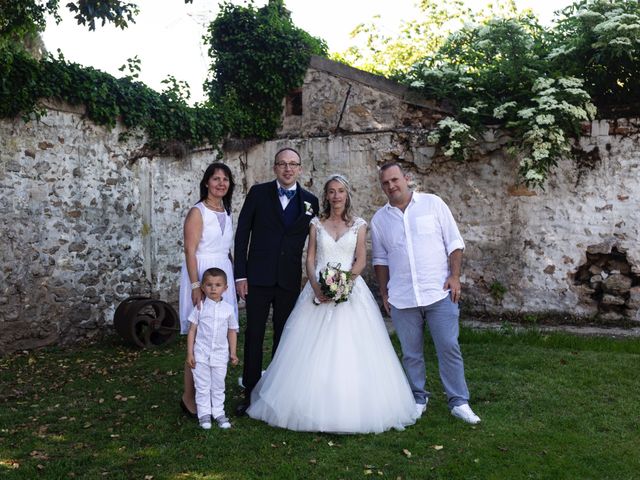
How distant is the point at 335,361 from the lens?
420 cm

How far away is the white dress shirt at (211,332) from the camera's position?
168 inches

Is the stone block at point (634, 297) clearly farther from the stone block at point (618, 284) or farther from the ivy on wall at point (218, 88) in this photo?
the ivy on wall at point (218, 88)

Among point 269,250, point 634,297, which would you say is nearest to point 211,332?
point 269,250

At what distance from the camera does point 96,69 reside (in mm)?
7820

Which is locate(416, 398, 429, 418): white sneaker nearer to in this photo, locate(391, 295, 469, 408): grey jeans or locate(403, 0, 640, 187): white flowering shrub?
locate(391, 295, 469, 408): grey jeans

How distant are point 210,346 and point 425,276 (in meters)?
1.60

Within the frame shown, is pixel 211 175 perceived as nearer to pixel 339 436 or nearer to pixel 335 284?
pixel 335 284

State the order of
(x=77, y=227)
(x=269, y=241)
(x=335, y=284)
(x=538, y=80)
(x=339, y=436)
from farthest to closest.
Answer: (x=538, y=80) → (x=77, y=227) → (x=269, y=241) → (x=335, y=284) → (x=339, y=436)

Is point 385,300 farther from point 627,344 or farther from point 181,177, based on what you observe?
point 181,177

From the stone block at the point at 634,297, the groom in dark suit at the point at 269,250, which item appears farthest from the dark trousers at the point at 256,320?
the stone block at the point at 634,297

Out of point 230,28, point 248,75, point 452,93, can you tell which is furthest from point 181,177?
point 452,93

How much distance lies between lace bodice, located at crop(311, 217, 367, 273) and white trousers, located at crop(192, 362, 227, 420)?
1040 mm

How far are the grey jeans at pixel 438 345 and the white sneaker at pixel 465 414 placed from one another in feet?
0.13

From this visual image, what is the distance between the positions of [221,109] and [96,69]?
2.24m
